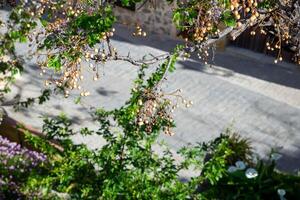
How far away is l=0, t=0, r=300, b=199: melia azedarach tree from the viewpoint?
3.89 m

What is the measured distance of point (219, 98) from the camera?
39.6 ft

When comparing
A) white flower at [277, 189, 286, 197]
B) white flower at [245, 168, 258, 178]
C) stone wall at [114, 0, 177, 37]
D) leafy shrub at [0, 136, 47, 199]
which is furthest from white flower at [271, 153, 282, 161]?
stone wall at [114, 0, 177, 37]

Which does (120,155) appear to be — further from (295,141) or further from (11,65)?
(295,141)

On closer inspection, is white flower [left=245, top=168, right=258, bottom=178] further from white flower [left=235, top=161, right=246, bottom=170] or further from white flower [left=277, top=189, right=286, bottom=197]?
white flower [left=277, top=189, right=286, bottom=197]

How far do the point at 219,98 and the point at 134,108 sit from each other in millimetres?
8305

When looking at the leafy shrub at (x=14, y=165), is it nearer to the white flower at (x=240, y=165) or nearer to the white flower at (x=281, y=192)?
the white flower at (x=240, y=165)

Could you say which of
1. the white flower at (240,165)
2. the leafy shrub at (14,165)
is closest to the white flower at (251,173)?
the white flower at (240,165)

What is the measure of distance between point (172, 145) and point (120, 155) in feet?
15.1

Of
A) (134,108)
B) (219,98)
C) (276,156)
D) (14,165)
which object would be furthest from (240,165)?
(134,108)

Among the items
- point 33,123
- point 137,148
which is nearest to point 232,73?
point 33,123

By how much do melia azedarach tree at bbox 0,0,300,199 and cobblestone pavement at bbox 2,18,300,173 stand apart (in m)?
2.14

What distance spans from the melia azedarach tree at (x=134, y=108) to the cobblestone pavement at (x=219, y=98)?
2.14 m

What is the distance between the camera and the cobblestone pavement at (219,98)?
10.6m

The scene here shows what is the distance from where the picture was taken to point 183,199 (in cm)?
547
